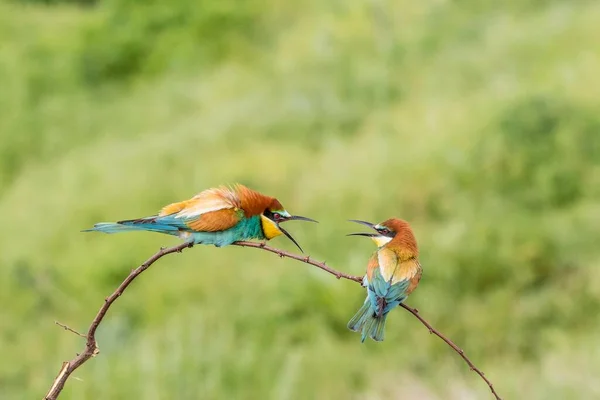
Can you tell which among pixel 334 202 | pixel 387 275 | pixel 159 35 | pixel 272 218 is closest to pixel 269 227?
pixel 272 218

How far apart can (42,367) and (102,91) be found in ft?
16.3

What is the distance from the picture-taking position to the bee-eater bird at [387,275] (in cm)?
105

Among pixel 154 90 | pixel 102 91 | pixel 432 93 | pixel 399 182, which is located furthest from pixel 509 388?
pixel 102 91

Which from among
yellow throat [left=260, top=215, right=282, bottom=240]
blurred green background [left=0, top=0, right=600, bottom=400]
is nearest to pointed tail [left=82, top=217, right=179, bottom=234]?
yellow throat [left=260, top=215, right=282, bottom=240]

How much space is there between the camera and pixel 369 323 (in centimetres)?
111

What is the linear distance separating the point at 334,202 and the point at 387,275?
11.5 ft

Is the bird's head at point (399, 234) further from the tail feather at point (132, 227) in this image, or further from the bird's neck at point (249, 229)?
the tail feather at point (132, 227)

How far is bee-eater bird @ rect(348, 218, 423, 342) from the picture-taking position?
1.05 m

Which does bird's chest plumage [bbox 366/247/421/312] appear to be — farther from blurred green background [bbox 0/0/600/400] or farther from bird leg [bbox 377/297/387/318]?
blurred green background [bbox 0/0/600/400]

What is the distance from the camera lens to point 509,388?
292 cm

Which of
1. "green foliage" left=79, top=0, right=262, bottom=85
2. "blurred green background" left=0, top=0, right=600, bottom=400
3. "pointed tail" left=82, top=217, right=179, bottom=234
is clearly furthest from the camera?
"green foliage" left=79, top=0, right=262, bottom=85

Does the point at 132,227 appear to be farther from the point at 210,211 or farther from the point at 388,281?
the point at 388,281

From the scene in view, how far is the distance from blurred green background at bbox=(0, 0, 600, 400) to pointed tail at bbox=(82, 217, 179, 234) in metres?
2.03

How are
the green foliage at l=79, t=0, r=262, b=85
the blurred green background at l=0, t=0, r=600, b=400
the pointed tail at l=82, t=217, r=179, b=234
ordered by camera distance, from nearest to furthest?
1. the pointed tail at l=82, t=217, r=179, b=234
2. the blurred green background at l=0, t=0, r=600, b=400
3. the green foliage at l=79, t=0, r=262, b=85
